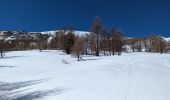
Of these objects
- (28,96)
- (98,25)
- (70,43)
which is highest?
(98,25)

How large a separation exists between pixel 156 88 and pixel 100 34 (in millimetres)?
55818

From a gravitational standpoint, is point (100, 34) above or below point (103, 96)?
above

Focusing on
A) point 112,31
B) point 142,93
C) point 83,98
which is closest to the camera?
point 83,98

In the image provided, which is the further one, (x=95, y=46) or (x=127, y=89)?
(x=95, y=46)

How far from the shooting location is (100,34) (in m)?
72.8

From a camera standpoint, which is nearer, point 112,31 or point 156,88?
point 156,88

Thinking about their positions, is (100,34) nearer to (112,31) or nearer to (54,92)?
(112,31)

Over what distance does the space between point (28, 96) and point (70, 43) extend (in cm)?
5649

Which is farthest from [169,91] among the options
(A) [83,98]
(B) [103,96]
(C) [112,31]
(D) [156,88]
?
(C) [112,31]

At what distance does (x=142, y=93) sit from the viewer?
15.5 m

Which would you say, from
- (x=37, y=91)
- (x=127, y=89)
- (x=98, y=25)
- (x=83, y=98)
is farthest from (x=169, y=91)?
(x=98, y=25)

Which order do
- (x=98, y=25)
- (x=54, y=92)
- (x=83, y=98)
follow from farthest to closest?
(x=98, y=25)
(x=54, y=92)
(x=83, y=98)

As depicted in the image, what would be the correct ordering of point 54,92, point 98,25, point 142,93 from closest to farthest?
point 142,93 → point 54,92 → point 98,25

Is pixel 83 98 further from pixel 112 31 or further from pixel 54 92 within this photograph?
pixel 112 31
